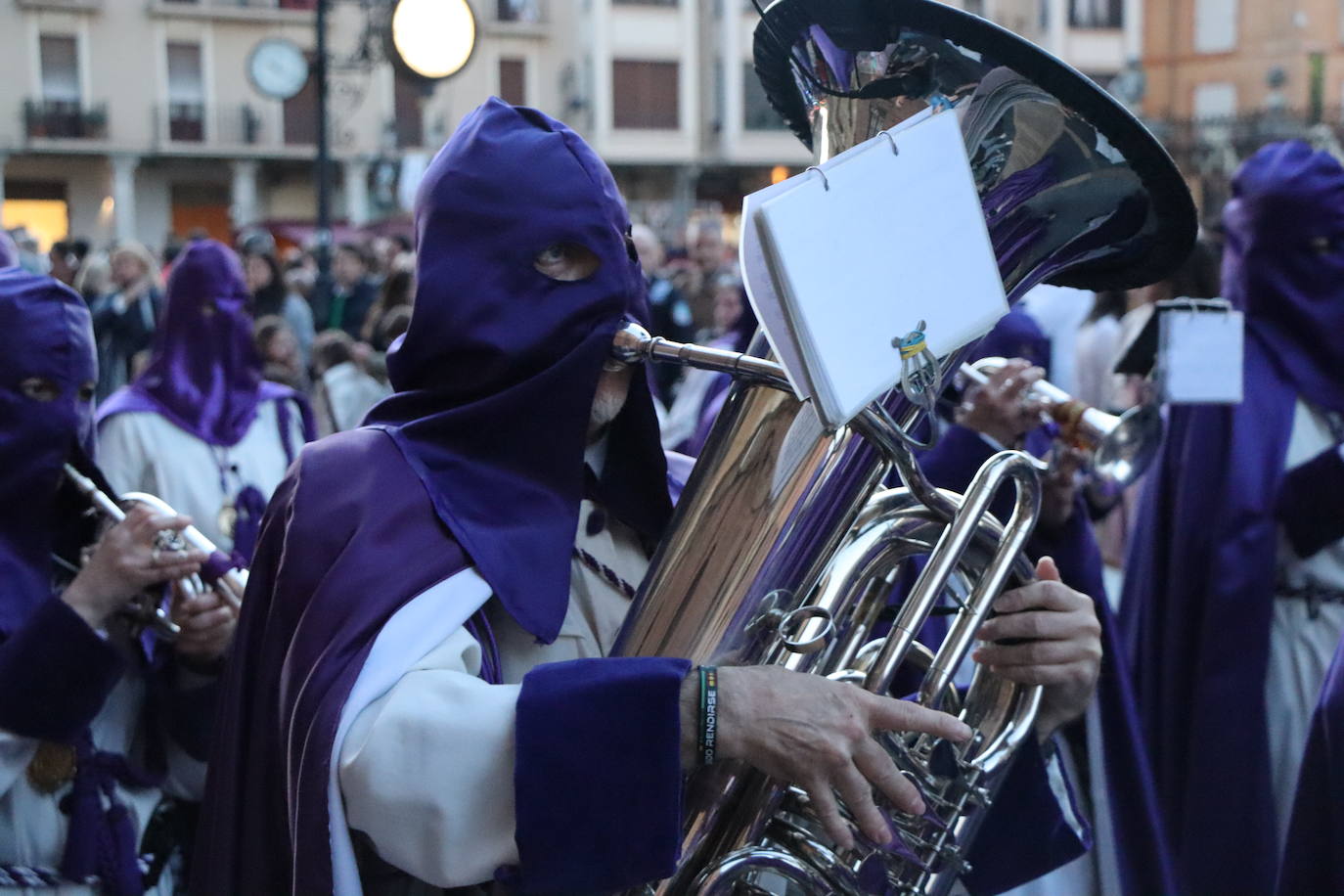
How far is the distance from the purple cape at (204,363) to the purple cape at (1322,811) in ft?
9.91

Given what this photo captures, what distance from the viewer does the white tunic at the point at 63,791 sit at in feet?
7.17

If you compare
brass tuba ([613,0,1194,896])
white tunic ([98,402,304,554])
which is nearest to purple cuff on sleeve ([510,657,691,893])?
brass tuba ([613,0,1194,896])

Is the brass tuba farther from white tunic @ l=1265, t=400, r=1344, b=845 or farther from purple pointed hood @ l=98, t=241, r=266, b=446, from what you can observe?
purple pointed hood @ l=98, t=241, r=266, b=446

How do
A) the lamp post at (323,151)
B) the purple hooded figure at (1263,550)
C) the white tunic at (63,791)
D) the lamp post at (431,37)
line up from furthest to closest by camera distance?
the lamp post at (323,151) < the lamp post at (431,37) < the purple hooded figure at (1263,550) < the white tunic at (63,791)

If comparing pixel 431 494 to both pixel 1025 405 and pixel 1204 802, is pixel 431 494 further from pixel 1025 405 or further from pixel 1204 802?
pixel 1204 802

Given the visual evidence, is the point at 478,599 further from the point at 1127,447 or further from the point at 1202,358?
the point at 1202,358

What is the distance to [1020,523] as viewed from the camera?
1834 millimetres

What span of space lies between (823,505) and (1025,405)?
149cm

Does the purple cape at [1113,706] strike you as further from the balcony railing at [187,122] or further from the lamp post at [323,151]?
the balcony railing at [187,122]

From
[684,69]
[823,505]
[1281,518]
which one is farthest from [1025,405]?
[684,69]

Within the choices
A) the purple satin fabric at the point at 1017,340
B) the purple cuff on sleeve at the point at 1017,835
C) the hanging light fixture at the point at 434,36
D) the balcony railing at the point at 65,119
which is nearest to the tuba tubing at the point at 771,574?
the purple cuff on sleeve at the point at 1017,835

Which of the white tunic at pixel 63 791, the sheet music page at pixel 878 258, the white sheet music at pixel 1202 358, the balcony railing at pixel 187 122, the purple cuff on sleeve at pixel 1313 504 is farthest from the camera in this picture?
the balcony railing at pixel 187 122

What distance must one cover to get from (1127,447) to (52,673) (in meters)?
2.10

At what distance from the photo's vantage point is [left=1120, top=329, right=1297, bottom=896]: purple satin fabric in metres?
3.54
